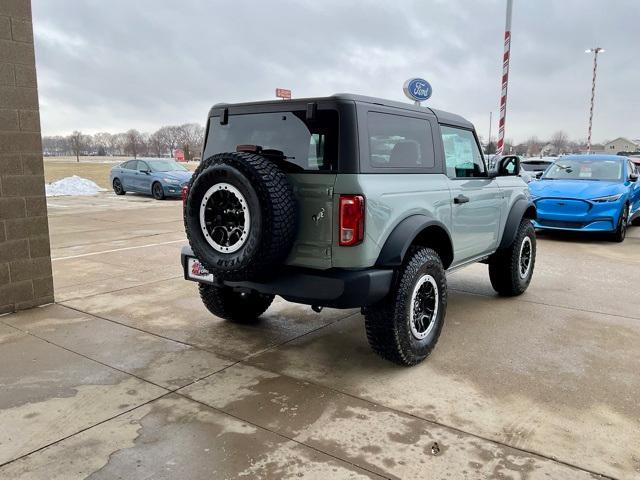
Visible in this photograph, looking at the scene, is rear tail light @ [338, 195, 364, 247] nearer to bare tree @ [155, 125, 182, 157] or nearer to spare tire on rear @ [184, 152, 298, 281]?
spare tire on rear @ [184, 152, 298, 281]

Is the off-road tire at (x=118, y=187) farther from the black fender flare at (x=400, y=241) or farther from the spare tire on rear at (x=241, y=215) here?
the black fender flare at (x=400, y=241)

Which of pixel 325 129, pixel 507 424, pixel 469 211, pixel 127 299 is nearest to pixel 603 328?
pixel 469 211

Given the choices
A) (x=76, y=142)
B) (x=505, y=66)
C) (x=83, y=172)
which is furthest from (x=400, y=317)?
(x=76, y=142)

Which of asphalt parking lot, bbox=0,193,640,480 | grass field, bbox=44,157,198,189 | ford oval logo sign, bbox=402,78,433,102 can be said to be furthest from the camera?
grass field, bbox=44,157,198,189

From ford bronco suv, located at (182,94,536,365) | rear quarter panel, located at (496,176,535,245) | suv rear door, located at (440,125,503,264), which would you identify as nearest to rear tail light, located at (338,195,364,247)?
ford bronco suv, located at (182,94,536,365)

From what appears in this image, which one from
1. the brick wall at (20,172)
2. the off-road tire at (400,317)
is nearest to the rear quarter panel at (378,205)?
the off-road tire at (400,317)

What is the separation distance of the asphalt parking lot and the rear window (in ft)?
5.02

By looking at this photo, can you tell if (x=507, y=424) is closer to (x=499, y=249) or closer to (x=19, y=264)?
(x=499, y=249)

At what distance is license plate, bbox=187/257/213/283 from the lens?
401 cm

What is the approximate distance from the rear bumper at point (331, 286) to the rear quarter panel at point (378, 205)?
0.09m

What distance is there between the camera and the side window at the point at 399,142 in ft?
11.9

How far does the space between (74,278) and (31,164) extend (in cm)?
190

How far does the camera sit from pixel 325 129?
3498 mm

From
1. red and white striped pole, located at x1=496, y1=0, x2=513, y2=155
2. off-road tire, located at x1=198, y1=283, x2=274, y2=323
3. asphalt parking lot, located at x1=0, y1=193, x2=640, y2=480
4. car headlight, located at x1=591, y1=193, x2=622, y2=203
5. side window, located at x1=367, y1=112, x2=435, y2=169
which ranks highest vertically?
red and white striped pole, located at x1=496, y1=0, x2=513, y2=155
